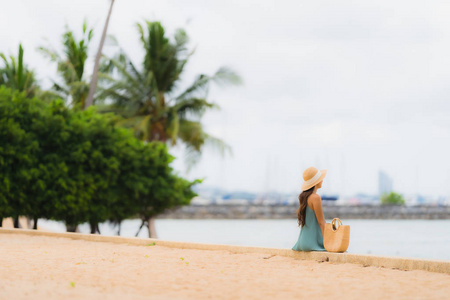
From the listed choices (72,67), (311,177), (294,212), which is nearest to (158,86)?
(72,67)

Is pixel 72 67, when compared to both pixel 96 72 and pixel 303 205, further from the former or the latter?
pixel 303 205

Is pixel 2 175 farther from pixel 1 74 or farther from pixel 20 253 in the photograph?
pixel 1 74

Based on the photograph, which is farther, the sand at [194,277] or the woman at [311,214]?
the woman at [311,214]

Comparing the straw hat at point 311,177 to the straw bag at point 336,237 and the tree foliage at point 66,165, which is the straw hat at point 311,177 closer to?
the straw bag at point 336,237

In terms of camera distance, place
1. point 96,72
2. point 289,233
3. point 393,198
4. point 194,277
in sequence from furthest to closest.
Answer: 1. point 393,198
2. point 289,233
3. point 96,72
4. point 194,277

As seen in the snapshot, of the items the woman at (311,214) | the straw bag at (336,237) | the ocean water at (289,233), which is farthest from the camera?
the ocean water at (289,233)

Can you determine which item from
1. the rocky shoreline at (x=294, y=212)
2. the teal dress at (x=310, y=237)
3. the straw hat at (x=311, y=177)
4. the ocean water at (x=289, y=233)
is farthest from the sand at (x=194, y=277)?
the rocky shoreline at (x=294, y=212)

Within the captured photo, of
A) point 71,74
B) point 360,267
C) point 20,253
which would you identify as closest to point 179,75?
point 71,74

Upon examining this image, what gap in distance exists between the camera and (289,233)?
172ft

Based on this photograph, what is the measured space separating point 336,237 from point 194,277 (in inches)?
113

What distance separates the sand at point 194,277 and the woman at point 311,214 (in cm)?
41

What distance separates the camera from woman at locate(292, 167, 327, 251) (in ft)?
32.1

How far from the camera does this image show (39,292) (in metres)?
6.52

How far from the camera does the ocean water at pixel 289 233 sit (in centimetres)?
3556
